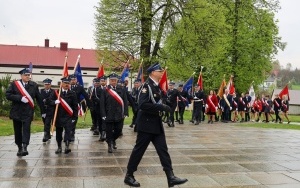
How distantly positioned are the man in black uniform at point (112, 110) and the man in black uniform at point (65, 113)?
0.76 meters

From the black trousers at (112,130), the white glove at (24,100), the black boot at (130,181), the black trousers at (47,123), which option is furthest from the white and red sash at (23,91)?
the black boot at (130,181)

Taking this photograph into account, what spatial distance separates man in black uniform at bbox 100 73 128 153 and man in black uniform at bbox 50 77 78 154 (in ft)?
2.49

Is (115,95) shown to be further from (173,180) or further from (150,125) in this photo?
(173,180)

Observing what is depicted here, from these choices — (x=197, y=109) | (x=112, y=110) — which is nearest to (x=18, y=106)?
(x=112, y=110)

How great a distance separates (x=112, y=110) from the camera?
1008cm

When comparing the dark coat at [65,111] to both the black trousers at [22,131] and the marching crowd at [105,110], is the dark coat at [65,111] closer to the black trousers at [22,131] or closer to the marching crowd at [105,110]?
the marching crowd at [105,110]

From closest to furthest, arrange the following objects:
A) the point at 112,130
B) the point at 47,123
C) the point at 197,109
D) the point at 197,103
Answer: the point at 112,130 < the point at 47,123 < the point at 197,103 < the point at 197,109

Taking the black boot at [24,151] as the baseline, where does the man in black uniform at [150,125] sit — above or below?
above

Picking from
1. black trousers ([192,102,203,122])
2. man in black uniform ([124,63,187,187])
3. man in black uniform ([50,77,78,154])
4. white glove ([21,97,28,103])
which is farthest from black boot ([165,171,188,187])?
black trousers ([192,102,203,122])

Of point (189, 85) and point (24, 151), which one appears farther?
point (189, 85)

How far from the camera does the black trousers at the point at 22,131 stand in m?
9.13

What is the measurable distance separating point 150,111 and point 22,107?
3963mm

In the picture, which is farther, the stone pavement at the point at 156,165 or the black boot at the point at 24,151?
the black boot at the point at 24,151

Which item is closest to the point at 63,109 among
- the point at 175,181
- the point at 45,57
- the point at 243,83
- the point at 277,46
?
the point at 175,181
